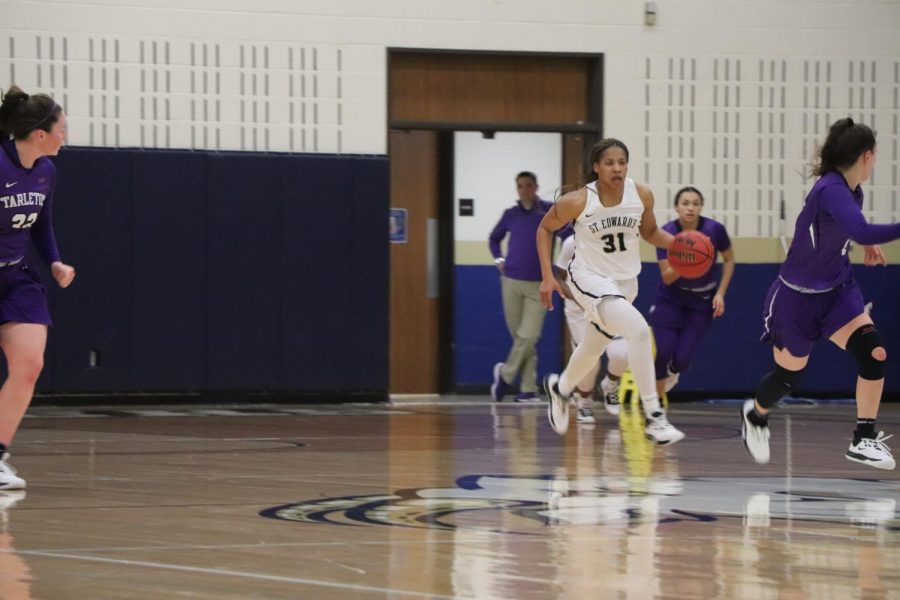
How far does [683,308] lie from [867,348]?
181 inches

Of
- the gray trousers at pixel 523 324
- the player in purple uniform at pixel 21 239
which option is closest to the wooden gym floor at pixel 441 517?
the player in purple uniform at pixel 21 239

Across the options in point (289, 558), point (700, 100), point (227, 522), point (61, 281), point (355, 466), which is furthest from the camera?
point (700, 100)

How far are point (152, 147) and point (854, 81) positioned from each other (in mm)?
6712

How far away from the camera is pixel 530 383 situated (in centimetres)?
1480

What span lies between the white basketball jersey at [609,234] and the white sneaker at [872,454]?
2.13 metres

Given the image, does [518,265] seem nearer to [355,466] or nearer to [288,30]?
[288,30]

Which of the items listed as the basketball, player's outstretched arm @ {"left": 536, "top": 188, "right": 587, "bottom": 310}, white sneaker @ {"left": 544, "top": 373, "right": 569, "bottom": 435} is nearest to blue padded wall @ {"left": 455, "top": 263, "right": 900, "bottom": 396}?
the basketball

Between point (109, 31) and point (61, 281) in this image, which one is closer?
point (61, 281)

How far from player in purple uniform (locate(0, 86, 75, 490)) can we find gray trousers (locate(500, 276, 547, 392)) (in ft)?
24.4

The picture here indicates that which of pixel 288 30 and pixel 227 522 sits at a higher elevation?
pixel 288 30

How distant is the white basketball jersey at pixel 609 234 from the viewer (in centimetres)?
982

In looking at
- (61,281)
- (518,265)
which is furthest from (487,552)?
(518,265)

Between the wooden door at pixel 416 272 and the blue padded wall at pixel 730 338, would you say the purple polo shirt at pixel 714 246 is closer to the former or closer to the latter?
the blue padded wall at pixel 730 338

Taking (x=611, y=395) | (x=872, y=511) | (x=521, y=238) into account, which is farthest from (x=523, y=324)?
(x=872, y=511)
